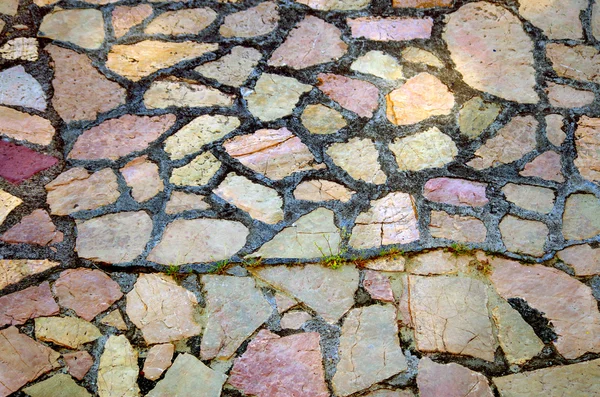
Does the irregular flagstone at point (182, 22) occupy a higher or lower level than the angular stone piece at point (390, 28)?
higher

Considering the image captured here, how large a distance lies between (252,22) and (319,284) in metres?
1.35

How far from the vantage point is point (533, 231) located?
2328mm

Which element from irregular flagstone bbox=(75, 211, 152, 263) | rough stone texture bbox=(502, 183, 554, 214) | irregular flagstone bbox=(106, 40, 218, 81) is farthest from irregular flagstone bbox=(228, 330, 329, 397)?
irregular flagstone bbox=(106, 40, 218, 81)

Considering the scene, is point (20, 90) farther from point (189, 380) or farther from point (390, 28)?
point (390, 28)

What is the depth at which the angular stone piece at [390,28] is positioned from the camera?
114 inches

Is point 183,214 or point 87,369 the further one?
point 183,214

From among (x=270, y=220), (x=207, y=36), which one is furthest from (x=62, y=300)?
(x=207, y=36)

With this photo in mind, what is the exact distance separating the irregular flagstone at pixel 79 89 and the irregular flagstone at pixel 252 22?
57cm

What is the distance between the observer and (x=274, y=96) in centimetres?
269

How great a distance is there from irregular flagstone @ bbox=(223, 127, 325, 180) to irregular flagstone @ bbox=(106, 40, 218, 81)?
0.51 metres

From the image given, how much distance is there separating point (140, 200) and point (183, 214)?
6.9 inches

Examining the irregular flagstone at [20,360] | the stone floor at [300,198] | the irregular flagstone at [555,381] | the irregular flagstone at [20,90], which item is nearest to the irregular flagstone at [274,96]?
the stone floor at [300,198]

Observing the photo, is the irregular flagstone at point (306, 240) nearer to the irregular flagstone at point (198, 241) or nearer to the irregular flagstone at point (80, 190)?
the irregular flagstone at point (198, 241)

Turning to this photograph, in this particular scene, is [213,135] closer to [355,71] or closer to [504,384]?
[355,71]
